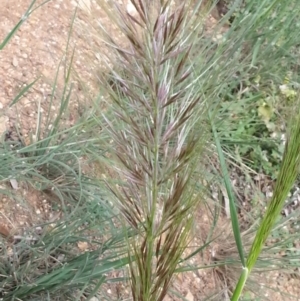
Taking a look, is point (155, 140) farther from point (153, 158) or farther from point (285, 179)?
point (285, 179)

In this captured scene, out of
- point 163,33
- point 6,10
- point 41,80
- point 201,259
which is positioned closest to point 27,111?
point 41,80

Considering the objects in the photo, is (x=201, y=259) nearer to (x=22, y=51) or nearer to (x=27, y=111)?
(x=27, y=111)

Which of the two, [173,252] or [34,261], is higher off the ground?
[173,252]

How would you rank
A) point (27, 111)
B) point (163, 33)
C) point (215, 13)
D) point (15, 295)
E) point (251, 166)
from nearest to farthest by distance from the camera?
point (163, 33) → point (15, 295) → point (27, 111) → point (251, 166) → point (215, 13)

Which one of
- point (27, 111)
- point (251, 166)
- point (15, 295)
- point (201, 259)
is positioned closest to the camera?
point (15, 295)

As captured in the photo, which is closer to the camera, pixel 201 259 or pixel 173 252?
pixel 173 252

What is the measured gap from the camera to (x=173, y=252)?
0.66 metres

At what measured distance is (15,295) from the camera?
108 centimetres

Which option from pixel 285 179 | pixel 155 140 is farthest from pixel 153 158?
pixel 285 179

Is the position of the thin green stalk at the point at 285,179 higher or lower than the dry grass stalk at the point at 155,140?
lower

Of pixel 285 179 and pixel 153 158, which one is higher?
pixel 153 158

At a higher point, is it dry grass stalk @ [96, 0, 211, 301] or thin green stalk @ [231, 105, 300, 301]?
dry grass stalk @ [96, 0, 211, 301]

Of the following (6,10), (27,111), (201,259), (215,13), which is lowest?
(201,259)

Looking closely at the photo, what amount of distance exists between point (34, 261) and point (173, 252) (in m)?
0.58
